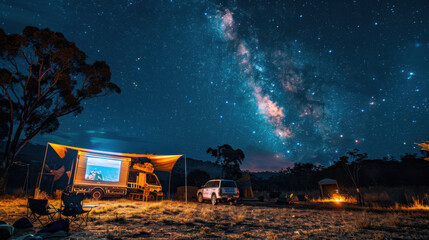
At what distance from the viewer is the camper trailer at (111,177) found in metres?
15.1

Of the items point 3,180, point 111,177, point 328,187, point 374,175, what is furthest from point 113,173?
point 374,175

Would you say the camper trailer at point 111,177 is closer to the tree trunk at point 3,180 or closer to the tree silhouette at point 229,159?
the tree trunk at point 3,180

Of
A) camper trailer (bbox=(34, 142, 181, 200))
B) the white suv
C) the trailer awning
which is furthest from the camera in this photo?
camper trailer (bbox=(34, 142, 181, 200))

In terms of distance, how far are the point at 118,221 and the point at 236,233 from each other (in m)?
3.92

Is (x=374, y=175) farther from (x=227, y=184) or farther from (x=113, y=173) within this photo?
(x=113, y=173)

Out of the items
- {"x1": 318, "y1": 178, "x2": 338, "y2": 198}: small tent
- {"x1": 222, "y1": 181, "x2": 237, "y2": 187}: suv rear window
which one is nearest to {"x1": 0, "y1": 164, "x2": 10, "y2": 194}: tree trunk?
{"x1": 222, "y1": 181, "x2": 237, "y2": 187}: suv rear window

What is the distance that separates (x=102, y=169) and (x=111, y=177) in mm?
916

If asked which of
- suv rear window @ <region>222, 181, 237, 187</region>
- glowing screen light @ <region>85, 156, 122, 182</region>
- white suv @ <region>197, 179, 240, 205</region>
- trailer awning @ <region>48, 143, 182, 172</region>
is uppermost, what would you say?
trailer awning @ <region>48, 143, 182, 172</region>

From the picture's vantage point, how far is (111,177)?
16.4 metres

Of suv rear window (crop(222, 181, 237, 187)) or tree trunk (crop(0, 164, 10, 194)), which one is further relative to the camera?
suv rear window (crop(222, 181, 237, 187))

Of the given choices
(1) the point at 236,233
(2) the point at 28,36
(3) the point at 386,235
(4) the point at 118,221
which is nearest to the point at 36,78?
(2) the point at 28,36

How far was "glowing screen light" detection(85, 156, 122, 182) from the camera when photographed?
51.1ft

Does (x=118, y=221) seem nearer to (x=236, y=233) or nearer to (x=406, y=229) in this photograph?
(x=236, y=233)

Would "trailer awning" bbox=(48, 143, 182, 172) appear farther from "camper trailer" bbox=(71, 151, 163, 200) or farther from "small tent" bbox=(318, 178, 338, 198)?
"small tent" bbox=(318, 178, 338, 198)
